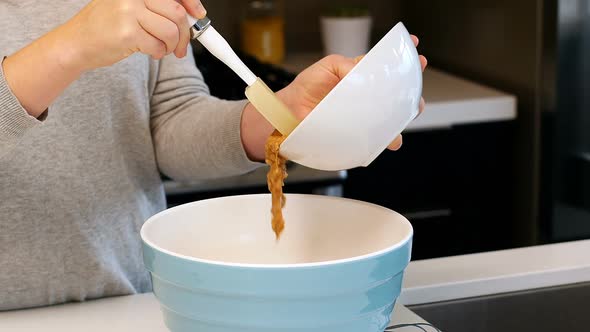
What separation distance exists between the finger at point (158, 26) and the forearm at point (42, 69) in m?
0.09

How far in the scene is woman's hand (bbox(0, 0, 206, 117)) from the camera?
0.92m

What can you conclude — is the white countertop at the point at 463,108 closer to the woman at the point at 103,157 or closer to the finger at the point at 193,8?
the woman at the point at 103,157

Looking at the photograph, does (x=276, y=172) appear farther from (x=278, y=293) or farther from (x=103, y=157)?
(x=103, y=157)

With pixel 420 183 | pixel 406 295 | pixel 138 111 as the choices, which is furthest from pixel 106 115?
pixel 420 183

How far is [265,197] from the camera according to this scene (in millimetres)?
1050

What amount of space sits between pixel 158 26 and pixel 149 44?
0.9 inches

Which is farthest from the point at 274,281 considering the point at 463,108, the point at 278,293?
the point at 463,108

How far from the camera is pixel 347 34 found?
259cm

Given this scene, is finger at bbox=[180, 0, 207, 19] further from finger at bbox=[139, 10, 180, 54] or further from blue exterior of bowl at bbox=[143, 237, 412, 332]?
blue exterior of bowl at bbox=[143, 237, 412, 332]

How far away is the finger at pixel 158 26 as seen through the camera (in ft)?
2.99

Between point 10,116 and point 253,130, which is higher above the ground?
point 10,116

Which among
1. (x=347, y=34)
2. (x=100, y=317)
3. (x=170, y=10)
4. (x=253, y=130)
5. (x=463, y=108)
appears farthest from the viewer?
(x=347, y=34)

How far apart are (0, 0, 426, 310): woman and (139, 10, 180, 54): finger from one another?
22cm

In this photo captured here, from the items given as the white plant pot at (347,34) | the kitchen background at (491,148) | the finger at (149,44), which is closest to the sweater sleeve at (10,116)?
the finger at (149,44)
